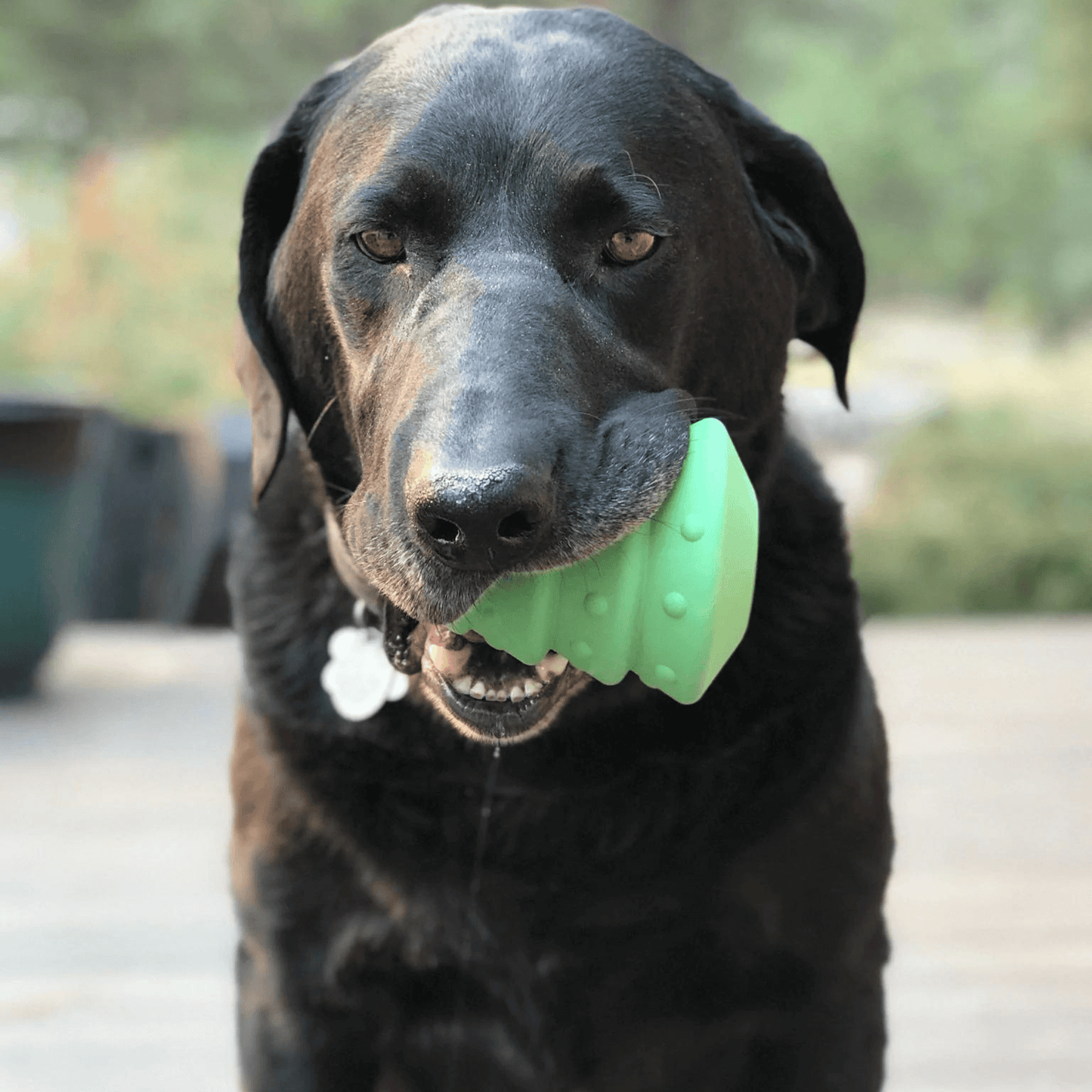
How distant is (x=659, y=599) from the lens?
1531mm

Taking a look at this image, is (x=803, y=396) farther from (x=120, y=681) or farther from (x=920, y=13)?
(x=120, y=681)

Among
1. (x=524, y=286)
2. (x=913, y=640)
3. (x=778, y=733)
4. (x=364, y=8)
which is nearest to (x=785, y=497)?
(x=778, y=733)

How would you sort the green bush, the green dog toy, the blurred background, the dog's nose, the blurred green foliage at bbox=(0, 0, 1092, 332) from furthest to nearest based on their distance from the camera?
1. the blurred green foliage at bbox=(0, 0, 1092, 332)
2. the green bush
3. the blurred background
4. the green dog toy
5. the dog's nose

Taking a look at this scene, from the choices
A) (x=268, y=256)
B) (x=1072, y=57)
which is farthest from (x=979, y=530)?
(x=268, y=256)

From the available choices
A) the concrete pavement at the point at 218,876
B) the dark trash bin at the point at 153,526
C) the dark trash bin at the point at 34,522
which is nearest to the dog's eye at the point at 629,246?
the concrete pavement at the point at 218,876

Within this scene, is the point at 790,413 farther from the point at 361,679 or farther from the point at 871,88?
the point at 871,88

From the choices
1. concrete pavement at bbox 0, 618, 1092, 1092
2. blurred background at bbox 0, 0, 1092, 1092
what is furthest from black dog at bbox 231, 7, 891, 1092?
concrete pavement at bbox 0, 618, 1092, 1092

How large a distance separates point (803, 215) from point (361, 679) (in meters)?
0.83

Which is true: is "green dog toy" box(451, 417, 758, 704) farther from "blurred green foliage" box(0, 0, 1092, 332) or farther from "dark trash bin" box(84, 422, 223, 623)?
"blurred green foliage" box(0, 0, 1092, 332)

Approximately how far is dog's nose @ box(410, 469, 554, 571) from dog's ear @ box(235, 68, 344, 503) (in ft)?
1.93

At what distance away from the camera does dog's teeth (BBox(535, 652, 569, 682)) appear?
1676 millimetres

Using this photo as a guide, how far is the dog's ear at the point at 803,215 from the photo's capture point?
6.40 feet

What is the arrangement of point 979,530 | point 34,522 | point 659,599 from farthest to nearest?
point 979,530
point 34,522
point 659,599

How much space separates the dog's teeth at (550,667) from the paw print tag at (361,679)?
0.31 meters
